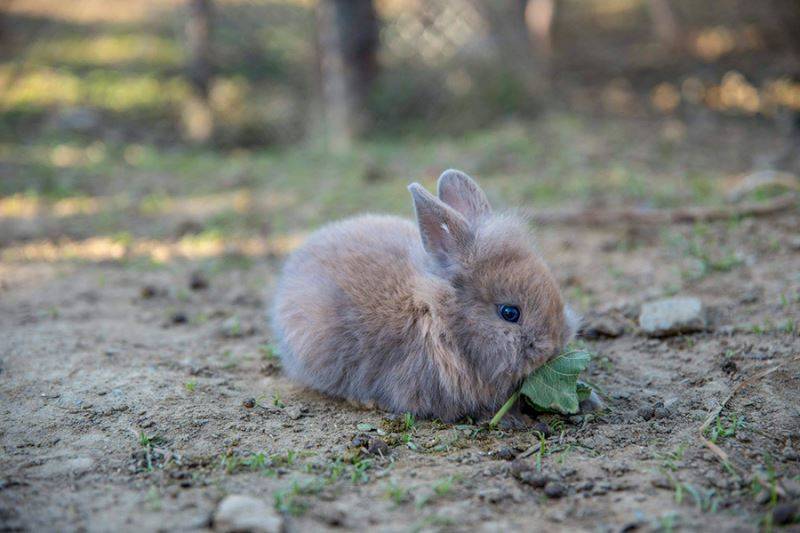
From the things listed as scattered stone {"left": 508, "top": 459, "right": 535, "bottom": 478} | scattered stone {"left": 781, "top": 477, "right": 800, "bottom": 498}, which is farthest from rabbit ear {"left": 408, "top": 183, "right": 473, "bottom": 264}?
scattered stone {"left": 781, "top": 477, "right": 800, "bottom": 498}

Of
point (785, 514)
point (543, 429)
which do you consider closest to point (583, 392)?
point (543, 429)

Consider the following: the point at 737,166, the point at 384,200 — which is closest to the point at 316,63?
the point at 384,200

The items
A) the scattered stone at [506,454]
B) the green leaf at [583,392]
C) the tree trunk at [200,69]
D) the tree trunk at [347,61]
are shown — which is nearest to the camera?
the scattered stone at [506,454]

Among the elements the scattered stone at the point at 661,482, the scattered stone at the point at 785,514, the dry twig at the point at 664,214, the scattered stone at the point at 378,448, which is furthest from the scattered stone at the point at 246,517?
the dry twig at the point at 664,214

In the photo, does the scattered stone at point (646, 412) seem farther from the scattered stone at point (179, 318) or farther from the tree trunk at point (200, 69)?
the tree trunk at point (200, 69)

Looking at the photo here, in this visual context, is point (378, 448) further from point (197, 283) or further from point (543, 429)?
point (197, 283)
